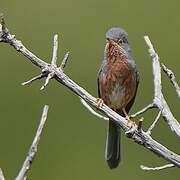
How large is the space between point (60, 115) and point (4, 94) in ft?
2.19

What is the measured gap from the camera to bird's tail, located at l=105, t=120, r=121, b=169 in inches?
198

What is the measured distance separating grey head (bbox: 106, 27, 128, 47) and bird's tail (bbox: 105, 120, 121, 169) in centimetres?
64

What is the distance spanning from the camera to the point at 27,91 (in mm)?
8469

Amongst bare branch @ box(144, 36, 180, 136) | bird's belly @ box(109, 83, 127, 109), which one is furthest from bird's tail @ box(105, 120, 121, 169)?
bare branch @ box(144, 36, 180, 136)

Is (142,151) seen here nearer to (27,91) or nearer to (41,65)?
(27,91)

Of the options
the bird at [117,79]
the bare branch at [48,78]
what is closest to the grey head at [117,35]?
the bird at [117,79]

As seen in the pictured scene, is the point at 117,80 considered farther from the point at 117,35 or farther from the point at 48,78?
the point at 48,78

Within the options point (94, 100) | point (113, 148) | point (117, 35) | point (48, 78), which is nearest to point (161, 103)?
point (94, 100)

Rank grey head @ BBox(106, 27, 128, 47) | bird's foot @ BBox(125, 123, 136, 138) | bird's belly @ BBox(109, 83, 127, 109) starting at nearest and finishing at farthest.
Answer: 1. bird's foot @ BBox(125, 123, 136, 138)
2. grey head @ BBox(106, 27, 128, 47)
3. bird's belly @ BBox(109, 83, 127, 109)

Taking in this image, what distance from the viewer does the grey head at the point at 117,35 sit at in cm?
468

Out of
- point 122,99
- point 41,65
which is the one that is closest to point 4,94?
point 122,99

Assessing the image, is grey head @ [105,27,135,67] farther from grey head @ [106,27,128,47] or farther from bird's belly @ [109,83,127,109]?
bird's belly @ [109,83,127,109]

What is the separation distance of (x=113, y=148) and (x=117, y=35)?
85cm

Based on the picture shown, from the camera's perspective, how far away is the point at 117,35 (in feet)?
15.5
